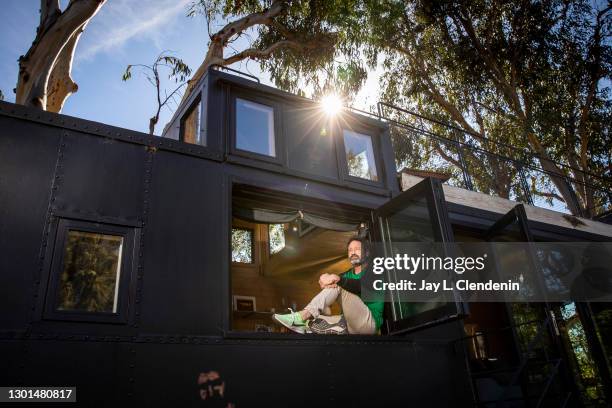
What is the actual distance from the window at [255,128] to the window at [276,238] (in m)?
3.66

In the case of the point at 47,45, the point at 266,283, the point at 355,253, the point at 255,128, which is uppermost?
the point at 47,45

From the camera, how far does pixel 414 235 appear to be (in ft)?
18.3

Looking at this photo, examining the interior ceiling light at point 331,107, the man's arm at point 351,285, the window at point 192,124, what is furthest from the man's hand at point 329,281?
the interior ceiling light at point 331,107

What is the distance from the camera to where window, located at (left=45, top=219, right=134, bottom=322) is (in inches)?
152

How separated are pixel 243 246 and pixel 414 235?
Result: 5679mm

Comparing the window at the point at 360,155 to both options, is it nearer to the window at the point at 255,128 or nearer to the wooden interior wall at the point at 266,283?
the window at the point at 255,128

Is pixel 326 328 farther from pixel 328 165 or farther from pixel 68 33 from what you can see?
pixel 68 33

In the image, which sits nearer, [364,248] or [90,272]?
[90,272]

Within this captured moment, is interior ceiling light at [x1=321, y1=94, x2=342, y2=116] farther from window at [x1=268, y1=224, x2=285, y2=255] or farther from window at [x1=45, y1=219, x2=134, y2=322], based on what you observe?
window at [x1=45, y1=219, x2=134, y2=322]

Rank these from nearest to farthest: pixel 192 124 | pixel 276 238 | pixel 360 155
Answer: pixel 192 124 → pixel 360 155 → pixel 276 238

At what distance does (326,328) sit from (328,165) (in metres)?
2.32

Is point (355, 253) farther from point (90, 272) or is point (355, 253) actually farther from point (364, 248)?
point (90, 272)

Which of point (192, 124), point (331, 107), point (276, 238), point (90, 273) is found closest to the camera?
point (90, 273)

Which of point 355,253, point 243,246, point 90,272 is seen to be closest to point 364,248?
point 355,253
